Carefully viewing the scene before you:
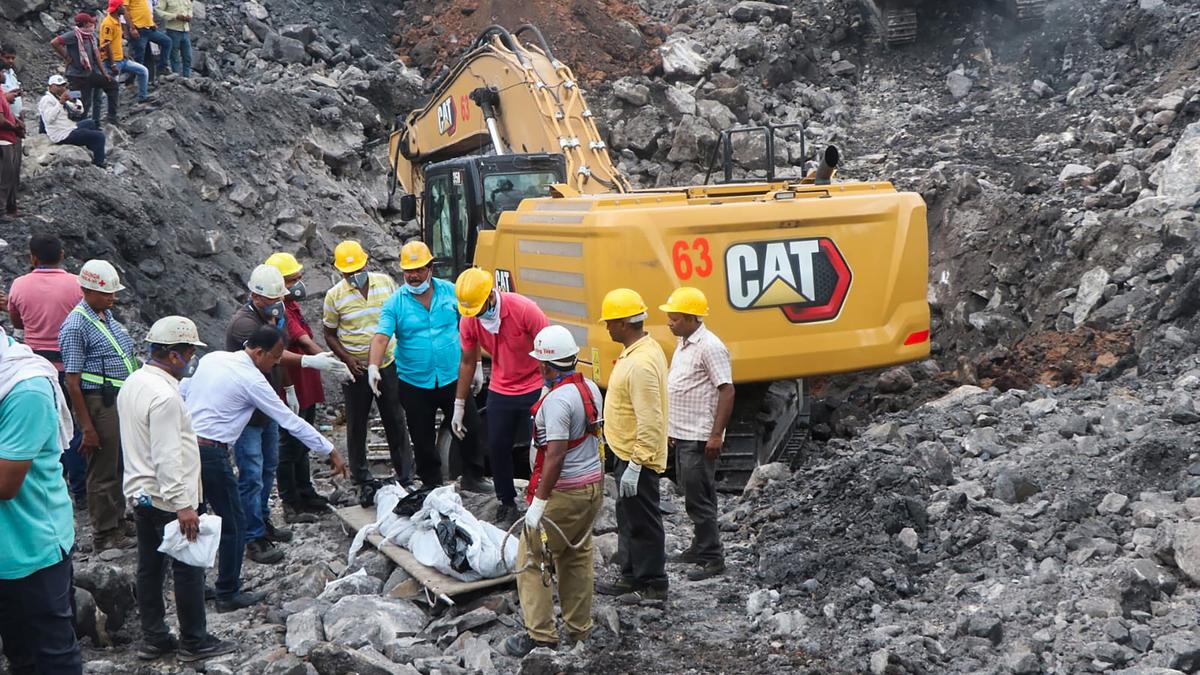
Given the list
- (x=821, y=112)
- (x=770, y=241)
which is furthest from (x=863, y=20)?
(x=770, y=241)

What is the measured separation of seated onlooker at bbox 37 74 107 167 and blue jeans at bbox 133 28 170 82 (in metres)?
2.07

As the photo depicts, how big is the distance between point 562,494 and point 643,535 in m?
1.02

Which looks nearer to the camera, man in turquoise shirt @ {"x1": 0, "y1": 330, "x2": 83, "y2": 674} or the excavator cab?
man in turquoise shirt @ {"x1": 0, "y1": 330, "x2": 83, "y2": 674}

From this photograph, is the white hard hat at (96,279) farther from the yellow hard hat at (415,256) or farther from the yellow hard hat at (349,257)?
the yellow hard hat at (415,256)

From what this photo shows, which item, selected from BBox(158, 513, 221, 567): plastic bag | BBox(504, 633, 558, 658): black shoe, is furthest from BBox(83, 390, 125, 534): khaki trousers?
BBox(504, 633, 558, 658): black shoe

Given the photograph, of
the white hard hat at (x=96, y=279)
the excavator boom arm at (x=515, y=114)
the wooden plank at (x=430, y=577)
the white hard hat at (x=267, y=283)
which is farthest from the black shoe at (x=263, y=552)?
the excavator boom arm at (x=515, y=114)

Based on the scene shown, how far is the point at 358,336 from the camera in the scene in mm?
7824

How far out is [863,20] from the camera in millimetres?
20828

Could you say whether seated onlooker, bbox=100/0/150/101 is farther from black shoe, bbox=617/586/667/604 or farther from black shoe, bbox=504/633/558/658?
black shoe, bbox=504/633/558/658

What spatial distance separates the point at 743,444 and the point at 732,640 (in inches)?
98.6

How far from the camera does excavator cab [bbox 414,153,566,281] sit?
9.57 meters

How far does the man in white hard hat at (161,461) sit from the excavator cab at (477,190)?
14.1 feet

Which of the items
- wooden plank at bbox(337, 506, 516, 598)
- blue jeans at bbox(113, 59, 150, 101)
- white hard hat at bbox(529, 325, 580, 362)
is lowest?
wooden plank at bbox(337, 506, 516, 598)

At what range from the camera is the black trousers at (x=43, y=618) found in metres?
4.30
